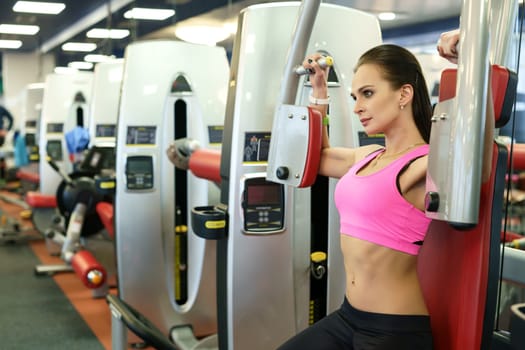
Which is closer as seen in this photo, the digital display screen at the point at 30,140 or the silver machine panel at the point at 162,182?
the silver machine panel at the point at 162,182

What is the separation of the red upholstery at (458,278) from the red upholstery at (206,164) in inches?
55.0

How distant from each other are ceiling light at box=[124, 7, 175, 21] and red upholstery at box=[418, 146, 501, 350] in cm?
506

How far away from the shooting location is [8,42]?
11852 millimetres

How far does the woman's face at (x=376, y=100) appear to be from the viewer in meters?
1.73

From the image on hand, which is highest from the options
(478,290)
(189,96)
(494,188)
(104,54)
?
(104,54)

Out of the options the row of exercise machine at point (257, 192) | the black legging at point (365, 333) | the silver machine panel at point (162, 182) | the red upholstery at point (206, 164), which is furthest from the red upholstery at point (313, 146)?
the silver machine panel at point (162, 182)

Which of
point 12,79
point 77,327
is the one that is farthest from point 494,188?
point 12,79

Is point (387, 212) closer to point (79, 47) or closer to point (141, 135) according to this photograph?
point (141, 135)

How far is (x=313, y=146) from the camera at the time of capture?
6.40 feet

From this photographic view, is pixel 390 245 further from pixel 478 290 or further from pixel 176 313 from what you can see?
pixel 176 313

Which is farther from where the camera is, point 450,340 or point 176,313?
point 176,313

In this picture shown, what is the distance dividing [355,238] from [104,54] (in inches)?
308

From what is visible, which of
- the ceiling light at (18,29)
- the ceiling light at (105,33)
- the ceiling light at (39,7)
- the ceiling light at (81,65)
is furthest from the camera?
the ceiling light at (81,65)

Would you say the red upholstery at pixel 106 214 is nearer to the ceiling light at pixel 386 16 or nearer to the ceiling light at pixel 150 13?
the ceiling light at pixel 150 13
